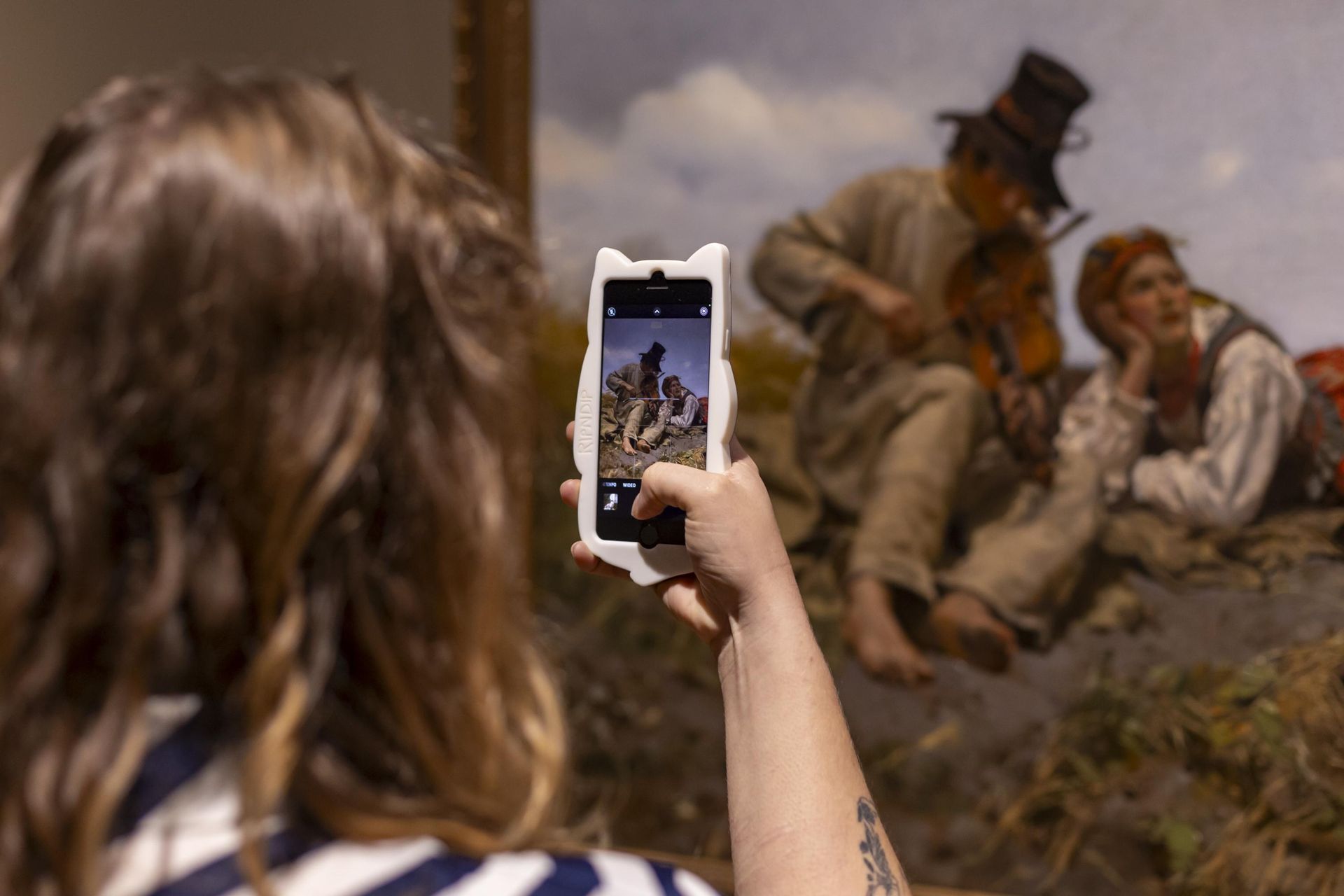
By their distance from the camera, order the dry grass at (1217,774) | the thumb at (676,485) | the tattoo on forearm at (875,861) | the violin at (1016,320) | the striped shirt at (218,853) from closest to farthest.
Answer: the striped shirt at (218,853) → the tattoo on forearm at (875,861) → the thumb at (676,485) → the dry grass at (1217,774) → the violin at (1016,320)

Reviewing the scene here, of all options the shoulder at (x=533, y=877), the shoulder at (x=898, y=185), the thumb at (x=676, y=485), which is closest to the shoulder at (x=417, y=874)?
the shoulder at (x=533, y=877)

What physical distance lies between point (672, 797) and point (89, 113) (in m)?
1.10

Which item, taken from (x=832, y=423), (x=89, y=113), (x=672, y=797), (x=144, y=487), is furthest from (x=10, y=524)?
(x=672, y=797)

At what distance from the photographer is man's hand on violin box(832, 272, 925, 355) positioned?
1144mm

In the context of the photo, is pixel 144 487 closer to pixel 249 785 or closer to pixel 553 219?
pixel 249 785

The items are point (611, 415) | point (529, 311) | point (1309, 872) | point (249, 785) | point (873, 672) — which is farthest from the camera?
point (873, 672)

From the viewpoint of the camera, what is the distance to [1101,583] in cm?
106

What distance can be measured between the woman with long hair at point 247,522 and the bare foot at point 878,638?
80 centimetres

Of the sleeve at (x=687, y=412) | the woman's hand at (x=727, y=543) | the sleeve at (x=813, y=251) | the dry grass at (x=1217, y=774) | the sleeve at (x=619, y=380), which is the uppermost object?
the sleeve at (x=813, y=251)

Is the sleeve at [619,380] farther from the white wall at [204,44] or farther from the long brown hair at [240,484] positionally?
the white wall at [204,44]

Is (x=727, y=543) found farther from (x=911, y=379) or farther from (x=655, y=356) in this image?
(x=911, y=379)

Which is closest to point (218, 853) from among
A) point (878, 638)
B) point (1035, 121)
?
point (878, 638)

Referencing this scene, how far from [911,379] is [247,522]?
0.91 m

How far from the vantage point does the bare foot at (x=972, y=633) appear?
110 cm
